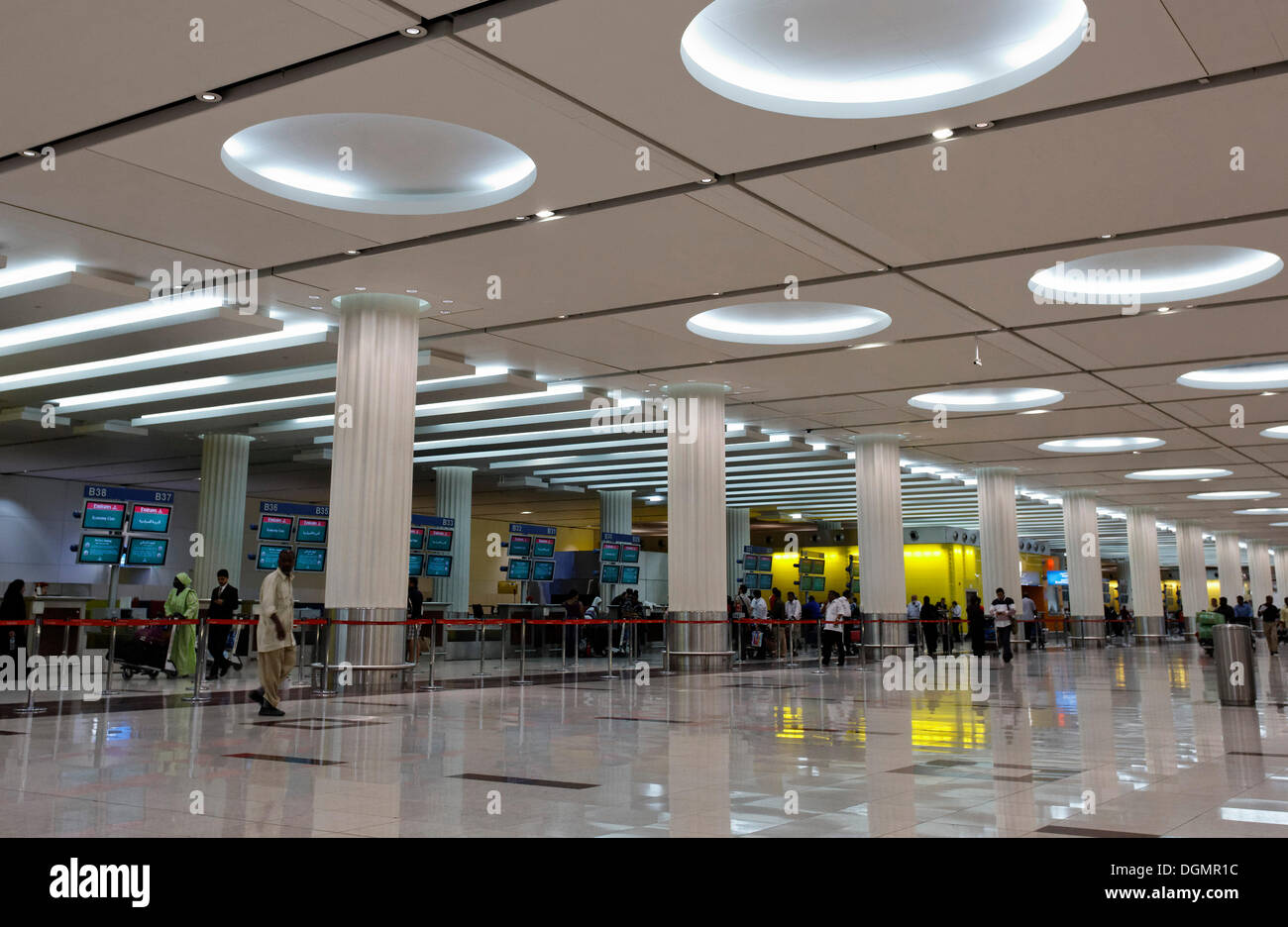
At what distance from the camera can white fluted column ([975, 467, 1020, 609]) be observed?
109 ft

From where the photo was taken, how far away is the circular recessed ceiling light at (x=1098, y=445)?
29.9m

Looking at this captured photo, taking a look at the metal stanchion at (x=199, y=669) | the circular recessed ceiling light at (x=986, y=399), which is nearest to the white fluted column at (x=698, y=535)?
the circular recessed ceiling light at (x=986, y=399)

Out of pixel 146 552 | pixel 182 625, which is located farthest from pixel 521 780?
pixel 146 552

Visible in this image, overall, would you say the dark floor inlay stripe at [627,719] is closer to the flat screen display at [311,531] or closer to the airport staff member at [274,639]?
the airport staff member at [274,639]

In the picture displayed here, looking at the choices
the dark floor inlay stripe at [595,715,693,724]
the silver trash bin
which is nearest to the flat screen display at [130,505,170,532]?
the dark floor inlay stripe at [595,715,693,724]

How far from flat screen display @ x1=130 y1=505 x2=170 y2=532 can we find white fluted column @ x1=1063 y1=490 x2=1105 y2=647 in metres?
29.7

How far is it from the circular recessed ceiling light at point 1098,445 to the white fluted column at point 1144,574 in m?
14.8

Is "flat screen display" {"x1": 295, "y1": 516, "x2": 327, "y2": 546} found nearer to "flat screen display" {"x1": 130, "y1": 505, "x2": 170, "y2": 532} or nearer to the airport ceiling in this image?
the airport ceiling

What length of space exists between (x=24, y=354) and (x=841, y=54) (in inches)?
602

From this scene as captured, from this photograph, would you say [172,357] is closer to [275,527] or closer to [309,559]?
[275,527]

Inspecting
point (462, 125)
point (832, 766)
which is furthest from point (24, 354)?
point (832, 766)

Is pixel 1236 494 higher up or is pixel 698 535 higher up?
pixel 1236 494

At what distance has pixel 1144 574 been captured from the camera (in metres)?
44.8

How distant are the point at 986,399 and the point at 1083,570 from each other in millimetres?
16485
